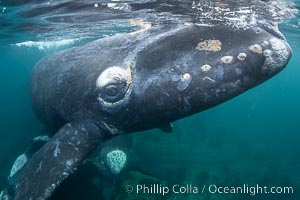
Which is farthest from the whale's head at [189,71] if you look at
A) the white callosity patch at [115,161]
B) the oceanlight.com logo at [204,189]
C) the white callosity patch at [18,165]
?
the oceanlight.com logo at [204,189]

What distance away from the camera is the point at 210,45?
6027mm

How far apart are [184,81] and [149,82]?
0.79 meters

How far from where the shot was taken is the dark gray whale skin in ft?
18.8

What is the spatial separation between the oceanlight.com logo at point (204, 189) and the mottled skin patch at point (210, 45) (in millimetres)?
6799

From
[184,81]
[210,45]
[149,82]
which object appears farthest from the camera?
[149,82]

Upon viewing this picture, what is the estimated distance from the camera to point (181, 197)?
12.6 metres

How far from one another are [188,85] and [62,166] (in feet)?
10.5

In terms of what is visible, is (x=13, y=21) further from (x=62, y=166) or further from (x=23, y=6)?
(x=62, y=166)

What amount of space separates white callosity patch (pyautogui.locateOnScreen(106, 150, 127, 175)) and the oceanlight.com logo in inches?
39.5

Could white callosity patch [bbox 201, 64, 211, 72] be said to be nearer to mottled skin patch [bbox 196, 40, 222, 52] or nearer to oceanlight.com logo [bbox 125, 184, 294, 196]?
mottled skin patch [bbox 196, 40, 222, 52]

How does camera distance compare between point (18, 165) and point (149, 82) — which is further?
point (18, 165)

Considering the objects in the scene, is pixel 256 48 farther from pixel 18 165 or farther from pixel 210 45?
pixel 18 165

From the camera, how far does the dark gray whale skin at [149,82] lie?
5724 millimetres

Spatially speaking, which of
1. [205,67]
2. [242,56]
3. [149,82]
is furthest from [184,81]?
[242,56]
